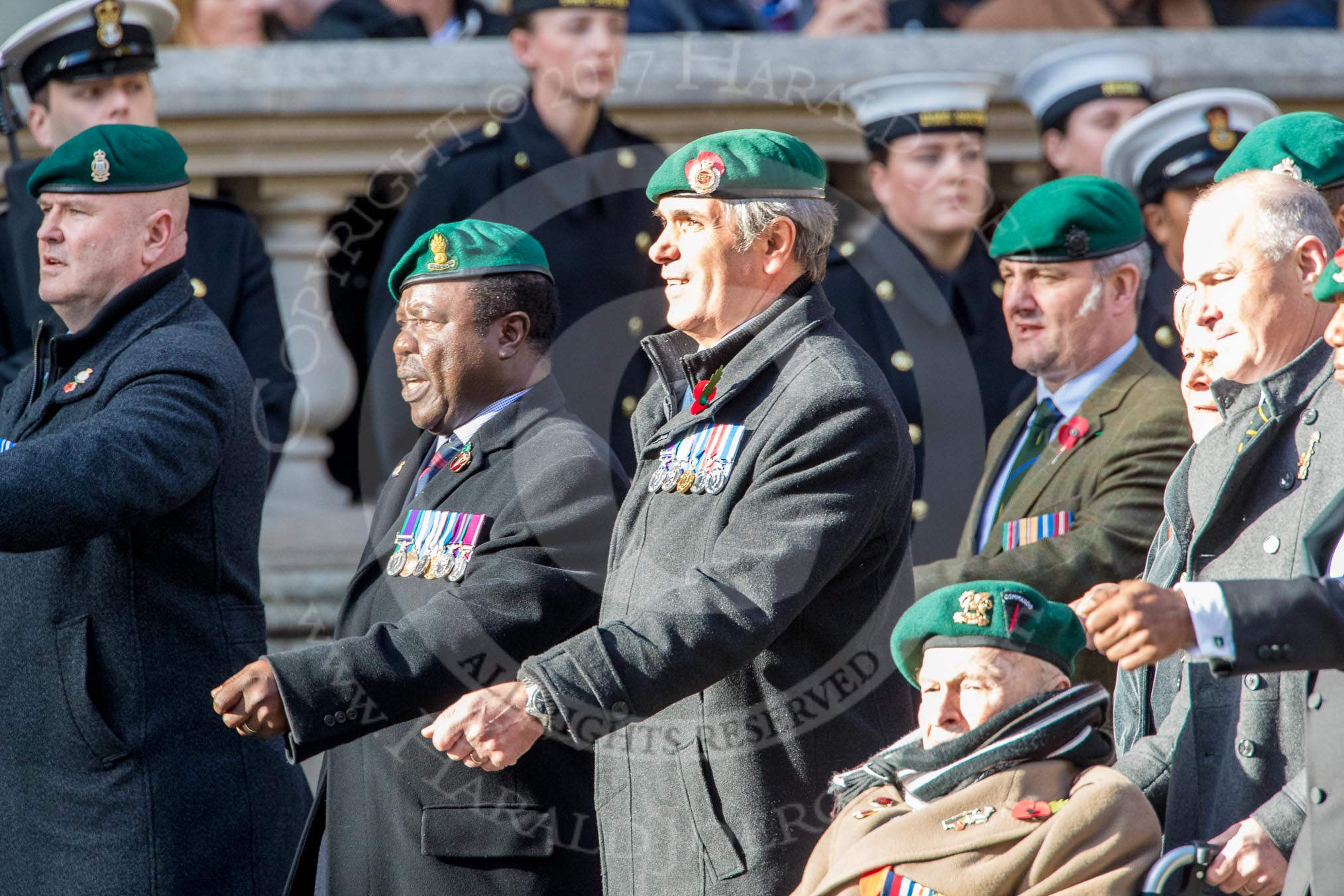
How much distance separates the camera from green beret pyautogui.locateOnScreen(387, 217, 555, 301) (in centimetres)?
445

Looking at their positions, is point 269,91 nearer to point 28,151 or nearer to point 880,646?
point 28,151

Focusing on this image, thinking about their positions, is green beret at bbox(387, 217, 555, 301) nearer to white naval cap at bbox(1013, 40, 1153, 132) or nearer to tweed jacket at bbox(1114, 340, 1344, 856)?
tweed jacket at bbox(1114, 340, 1344, 856)

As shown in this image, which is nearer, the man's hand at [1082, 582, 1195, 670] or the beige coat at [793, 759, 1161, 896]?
the man's hand at [1082, 582, 1195, 670]

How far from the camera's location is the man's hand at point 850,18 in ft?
23.4

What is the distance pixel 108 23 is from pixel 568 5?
1225mm

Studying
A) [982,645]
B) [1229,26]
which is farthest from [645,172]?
[1229,26]

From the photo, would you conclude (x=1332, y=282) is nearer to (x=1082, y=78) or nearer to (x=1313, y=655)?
(x=1313, y=655)

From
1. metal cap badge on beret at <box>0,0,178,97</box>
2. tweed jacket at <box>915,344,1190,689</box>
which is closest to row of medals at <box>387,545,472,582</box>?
tweed jacket at <box>915,344,1190,689</box>

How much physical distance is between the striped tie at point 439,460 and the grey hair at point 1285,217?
1615 mm

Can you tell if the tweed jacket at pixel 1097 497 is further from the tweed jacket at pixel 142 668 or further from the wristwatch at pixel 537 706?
the tweed jacket at pixel 142 668

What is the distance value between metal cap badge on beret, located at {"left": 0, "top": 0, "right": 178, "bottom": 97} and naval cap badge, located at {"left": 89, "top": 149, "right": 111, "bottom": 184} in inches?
43.7

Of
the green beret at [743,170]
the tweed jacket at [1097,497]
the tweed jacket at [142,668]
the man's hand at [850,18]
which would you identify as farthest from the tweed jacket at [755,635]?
the man's hand at [850,18]

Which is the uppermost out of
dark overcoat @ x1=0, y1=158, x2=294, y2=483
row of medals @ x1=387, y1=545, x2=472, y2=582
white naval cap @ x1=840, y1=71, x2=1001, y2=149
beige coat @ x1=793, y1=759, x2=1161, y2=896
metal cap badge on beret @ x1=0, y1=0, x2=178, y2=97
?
metal cap badge on beret @ x1=0, y1=0, x2=178, y2=97

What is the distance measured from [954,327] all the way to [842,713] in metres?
2.13
